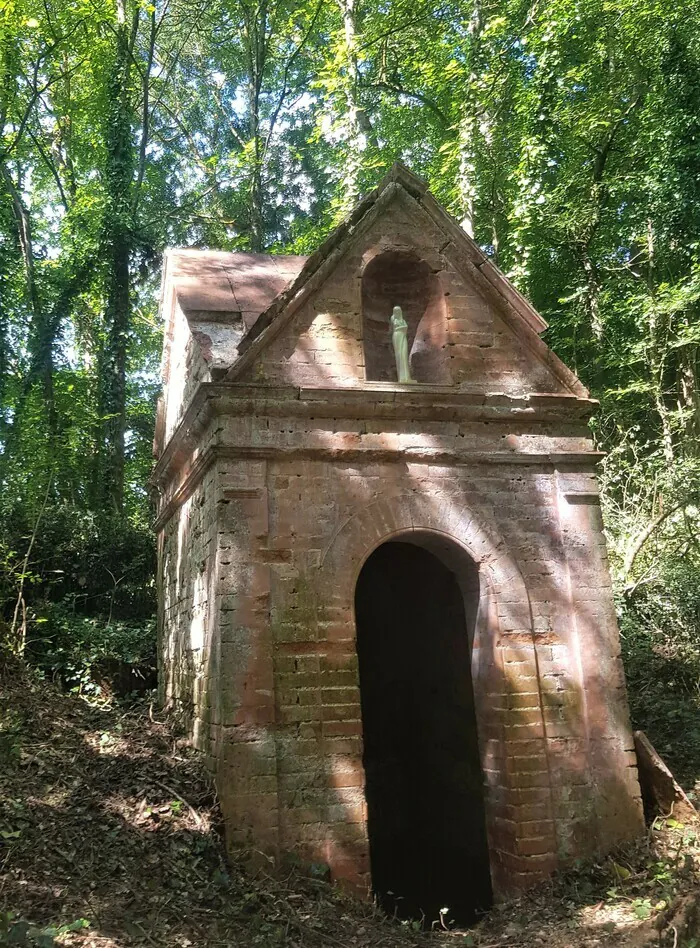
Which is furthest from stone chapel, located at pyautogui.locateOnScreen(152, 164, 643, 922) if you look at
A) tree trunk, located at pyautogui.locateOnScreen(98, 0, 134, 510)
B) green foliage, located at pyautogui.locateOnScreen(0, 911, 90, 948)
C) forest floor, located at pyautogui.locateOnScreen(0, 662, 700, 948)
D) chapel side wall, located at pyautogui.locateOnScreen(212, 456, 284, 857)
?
tree trunk, located at pyautogui.locateOnScreen(98, 0, 134, 510)

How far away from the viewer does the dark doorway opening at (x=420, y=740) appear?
27.4ft

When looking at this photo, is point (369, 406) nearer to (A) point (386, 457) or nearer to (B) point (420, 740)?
(A) point (386, 457)

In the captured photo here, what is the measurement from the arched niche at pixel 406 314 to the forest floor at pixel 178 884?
4270 mm

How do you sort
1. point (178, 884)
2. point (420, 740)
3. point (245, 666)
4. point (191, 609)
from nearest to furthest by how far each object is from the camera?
point (178, 884) → point (245, 666) → point (191, 609) → point (420, 740)

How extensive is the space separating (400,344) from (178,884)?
489 cm

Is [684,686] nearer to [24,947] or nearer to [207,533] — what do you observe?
[207,533]

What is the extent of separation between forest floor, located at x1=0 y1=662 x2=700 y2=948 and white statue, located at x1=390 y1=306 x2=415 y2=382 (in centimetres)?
399

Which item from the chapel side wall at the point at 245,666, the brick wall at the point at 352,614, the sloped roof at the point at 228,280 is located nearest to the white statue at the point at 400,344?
the brick wall at the point at 352,614

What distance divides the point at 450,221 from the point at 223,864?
19.9 ft

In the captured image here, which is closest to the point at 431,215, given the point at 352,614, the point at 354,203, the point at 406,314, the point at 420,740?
the point at 406,314

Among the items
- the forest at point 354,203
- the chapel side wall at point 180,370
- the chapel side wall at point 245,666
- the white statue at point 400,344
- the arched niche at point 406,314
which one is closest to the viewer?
the chapel side wall at point 245,666

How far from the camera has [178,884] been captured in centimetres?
531

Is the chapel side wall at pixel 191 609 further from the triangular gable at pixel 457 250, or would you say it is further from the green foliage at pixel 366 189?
the triangular gable at pixel 457 250

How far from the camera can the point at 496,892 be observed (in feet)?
21.3
